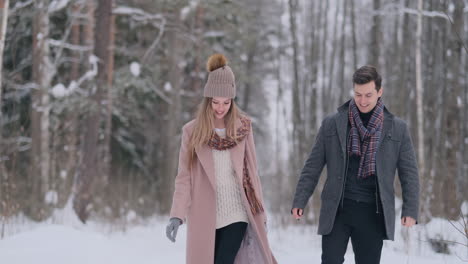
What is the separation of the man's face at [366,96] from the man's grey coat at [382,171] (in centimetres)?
15

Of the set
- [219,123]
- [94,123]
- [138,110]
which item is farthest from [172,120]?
[219,123]

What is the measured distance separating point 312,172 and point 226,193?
65 cm

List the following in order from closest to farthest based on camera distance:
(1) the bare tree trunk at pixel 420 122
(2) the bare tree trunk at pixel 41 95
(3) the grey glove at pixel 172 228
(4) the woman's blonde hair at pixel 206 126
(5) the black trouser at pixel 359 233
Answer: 1. (3) the grey glove at pixel 172 228
2. (5) the black trouser at pixel 359 233
3. (4) the woman's blonde hair at pixel 206 126
4. (1) the bare tree trunk at pixel 420 122
5. (2) the bare tree trunk at pixel 41 95

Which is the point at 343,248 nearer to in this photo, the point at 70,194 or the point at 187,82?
the point at 70,194

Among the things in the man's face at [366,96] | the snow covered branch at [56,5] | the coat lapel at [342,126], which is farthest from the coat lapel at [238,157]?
the snow covered branch at [56,5]

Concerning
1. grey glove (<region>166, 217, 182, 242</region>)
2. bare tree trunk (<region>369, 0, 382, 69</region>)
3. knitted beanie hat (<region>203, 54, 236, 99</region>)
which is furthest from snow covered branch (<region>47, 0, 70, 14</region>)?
grey glove (<region>166, 217, 182, 242</region>)

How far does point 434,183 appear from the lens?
27.0 feet

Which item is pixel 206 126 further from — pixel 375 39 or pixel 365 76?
pixel 375 39

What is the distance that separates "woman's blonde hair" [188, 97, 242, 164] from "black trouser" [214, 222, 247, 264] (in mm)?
559

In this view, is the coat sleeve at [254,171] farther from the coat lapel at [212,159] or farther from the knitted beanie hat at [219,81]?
the knitted beanie hat at [219,81]

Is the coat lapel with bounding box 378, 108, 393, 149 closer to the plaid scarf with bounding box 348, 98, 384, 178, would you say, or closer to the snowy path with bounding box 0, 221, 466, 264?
the plaid scarf with bounding box 348, 98, 384, 178

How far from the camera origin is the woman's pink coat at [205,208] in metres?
3.64

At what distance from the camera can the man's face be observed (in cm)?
358

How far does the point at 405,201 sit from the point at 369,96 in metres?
0.78
